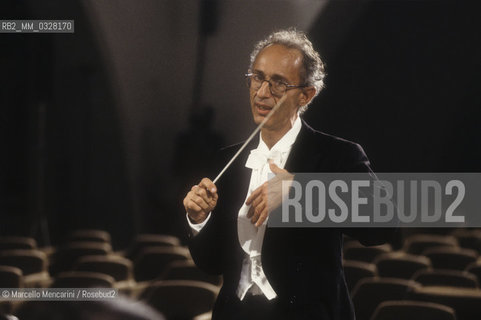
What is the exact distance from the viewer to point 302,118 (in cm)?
315

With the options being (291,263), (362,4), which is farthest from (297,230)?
(362,4)

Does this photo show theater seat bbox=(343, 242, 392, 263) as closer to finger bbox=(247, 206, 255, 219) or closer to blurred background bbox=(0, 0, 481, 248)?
blurred background bbox=(0, 0, 481, 248)

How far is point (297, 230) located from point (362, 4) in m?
1.29

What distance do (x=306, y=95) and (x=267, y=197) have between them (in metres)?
0.53

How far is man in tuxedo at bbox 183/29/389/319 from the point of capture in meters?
3.01

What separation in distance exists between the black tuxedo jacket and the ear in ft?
0.39

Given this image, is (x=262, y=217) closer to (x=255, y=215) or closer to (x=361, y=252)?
(x=255, y=215)

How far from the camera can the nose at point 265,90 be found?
10.4 feet

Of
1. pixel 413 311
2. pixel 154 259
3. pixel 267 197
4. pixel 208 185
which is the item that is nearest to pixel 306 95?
pixel 267 197

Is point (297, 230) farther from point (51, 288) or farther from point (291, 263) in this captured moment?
point (51, 288)

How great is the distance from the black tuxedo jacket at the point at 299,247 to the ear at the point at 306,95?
0.39 ft

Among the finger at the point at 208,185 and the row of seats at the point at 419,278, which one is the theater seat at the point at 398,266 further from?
the finger at the point at 208,185

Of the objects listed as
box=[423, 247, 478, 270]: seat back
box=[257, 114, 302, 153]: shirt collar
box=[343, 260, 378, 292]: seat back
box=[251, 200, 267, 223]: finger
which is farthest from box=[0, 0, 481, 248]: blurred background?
box=[423, 247, 478, 270]: seat back

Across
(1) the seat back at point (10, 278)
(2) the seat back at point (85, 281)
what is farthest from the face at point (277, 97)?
(1) the seat back at point (10, 278)
